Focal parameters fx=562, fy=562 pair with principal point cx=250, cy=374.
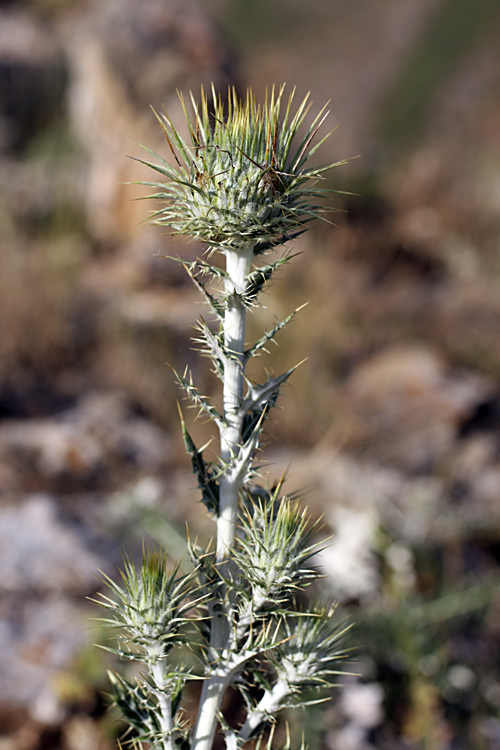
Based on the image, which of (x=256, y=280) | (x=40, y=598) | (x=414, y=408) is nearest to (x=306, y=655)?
(x=256, y=280)

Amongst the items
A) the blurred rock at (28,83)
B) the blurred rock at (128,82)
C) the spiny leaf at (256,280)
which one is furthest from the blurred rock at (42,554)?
the blurred rock at (28,83)

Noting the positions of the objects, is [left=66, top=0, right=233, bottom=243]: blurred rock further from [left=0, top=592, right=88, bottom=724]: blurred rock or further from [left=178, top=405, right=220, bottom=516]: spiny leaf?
[left=178, top=405, right=220, bottom=516]: spiny leaf

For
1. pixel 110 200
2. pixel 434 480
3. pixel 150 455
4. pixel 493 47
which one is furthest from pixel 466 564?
pixel 493 47

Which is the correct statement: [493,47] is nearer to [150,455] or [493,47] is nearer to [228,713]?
[150,455]

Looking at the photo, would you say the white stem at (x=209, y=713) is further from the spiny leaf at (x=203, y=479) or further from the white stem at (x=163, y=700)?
the spiny leaf at (x=203, y=479)

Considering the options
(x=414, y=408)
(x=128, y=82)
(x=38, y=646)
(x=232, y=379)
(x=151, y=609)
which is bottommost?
(x=151, y=609)

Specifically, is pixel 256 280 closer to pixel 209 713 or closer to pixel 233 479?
pixel 233 479

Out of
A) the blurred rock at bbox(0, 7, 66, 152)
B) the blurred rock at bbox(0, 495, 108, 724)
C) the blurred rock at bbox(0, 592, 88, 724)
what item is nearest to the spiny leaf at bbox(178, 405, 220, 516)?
the blurred rock at bbox(0, 592, 88, 724)
